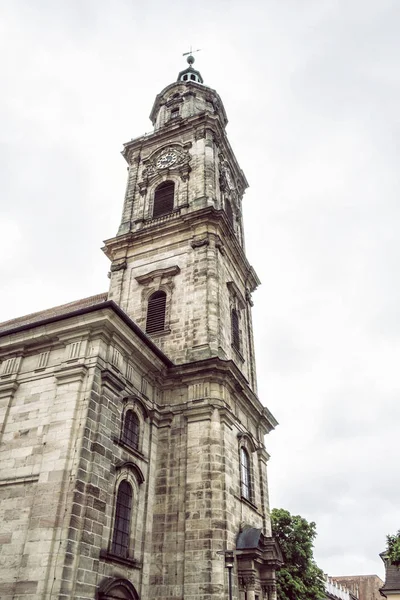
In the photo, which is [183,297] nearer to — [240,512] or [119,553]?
[240,512]

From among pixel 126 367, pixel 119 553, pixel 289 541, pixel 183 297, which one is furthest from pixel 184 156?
pixel 289 541

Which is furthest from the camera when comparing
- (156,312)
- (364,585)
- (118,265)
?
(364,585)

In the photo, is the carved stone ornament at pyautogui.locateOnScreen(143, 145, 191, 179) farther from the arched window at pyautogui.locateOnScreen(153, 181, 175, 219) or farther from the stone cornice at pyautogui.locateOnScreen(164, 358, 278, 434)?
the stone cornice at pyautogui.locateOnScreen(164, 358, 278, 434)

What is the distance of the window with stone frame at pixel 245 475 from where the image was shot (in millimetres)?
17922

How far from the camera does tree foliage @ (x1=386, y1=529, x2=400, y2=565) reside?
1797cm

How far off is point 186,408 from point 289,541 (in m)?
18.0

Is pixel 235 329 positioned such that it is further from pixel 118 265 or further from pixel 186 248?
pixel 118 265

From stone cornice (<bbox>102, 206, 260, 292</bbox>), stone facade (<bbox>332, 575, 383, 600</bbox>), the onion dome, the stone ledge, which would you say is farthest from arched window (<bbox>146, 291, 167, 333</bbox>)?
stone facade (<bbox>332, 575, 383, 600</bbox>)

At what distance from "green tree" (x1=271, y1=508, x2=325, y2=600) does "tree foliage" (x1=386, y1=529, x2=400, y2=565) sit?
10.1 metres

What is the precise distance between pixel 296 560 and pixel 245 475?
14451mm

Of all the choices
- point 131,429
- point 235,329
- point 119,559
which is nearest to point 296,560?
point 235,329

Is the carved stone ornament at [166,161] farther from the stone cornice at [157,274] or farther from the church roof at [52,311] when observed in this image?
the church roof at [52,311]

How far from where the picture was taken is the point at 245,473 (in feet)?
61.2

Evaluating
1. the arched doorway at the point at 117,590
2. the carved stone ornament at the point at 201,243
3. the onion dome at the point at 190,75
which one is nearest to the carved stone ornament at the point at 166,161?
the carved stone ornament at the point at 201,243
